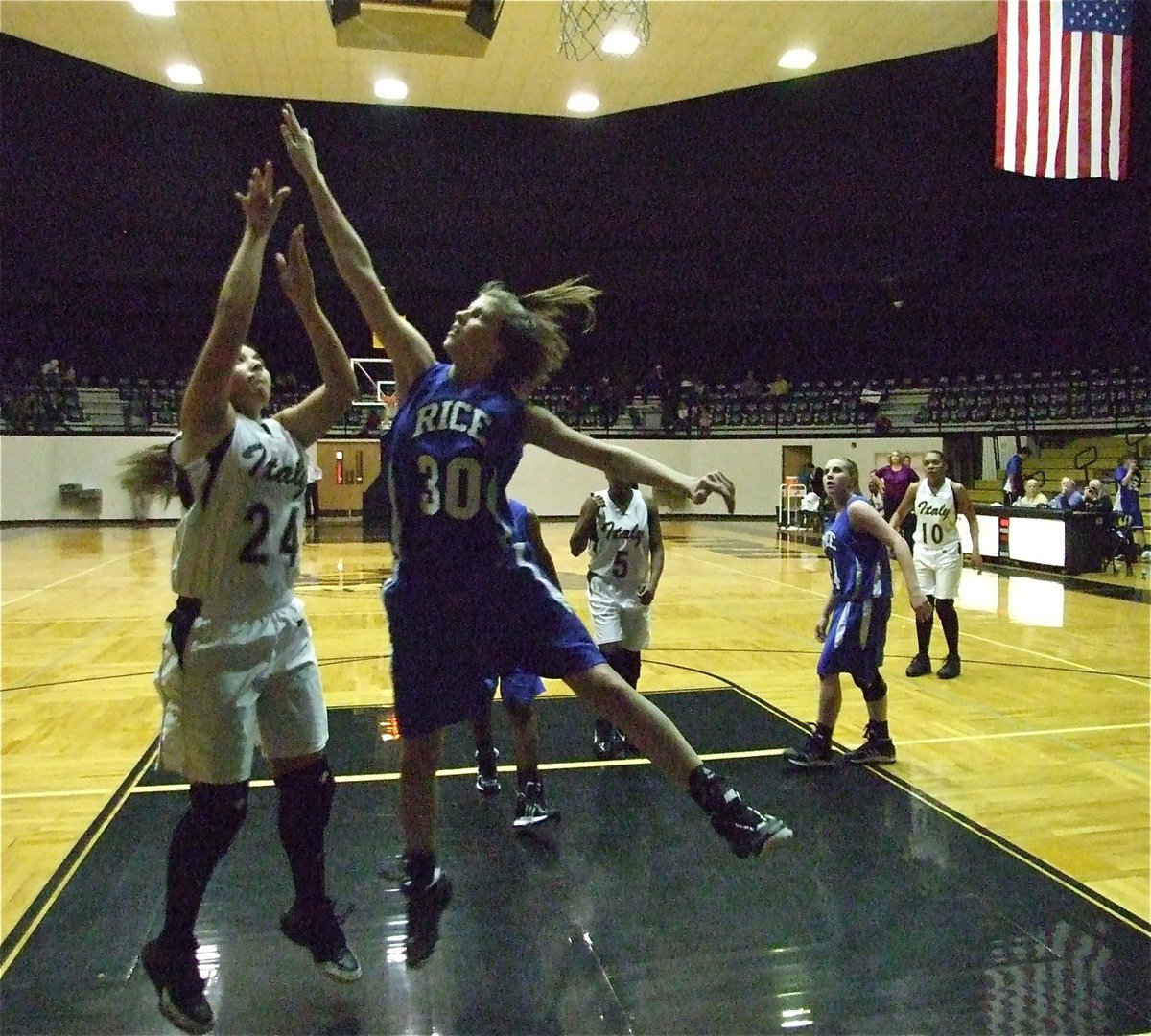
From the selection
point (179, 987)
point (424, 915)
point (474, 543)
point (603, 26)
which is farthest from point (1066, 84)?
point (179, 987)

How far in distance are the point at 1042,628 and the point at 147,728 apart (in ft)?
24.9

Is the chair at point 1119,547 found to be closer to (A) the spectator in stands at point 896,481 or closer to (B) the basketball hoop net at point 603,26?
(A) the spectator in stands at point 896,481

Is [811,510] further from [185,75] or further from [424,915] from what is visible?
[424,915]

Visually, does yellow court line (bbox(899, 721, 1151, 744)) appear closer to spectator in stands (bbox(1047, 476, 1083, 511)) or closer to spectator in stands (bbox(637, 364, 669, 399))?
spectator in stands (bbox(1047, 476, 1083, 511))

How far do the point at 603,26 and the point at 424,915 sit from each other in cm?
918

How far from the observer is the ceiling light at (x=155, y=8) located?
9.38 m

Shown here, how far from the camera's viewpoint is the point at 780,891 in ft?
10.8

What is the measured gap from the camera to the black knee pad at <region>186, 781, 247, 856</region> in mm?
2350

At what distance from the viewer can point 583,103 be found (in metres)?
12.4

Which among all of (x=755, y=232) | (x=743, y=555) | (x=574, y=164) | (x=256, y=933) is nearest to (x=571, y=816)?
(x=256, y=933)

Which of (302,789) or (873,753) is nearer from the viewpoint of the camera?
(302,789)

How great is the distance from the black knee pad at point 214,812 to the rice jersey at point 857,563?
309cm

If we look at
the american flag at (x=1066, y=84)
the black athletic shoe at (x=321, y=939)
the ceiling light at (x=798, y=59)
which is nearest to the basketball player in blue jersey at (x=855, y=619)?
the black athletic shoe at (x=321, y=939)

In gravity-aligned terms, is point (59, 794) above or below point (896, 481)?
below
